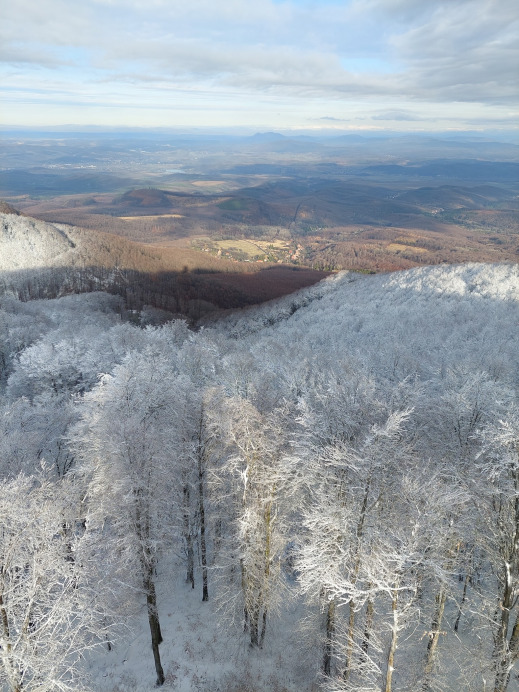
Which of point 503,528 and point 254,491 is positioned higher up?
point 503,528

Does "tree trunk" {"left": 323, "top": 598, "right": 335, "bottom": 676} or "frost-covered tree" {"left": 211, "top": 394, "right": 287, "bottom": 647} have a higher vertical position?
"frost-covered tree" {"left": 211, "top": 394, "right": 287, "bottom": 647}

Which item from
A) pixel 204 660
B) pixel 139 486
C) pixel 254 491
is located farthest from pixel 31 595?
pixel 204 660

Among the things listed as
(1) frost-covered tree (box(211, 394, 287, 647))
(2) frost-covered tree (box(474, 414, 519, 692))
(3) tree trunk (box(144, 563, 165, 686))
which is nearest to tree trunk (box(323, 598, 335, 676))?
(1) frost-covered tree (box(211, 394, 287, 647))

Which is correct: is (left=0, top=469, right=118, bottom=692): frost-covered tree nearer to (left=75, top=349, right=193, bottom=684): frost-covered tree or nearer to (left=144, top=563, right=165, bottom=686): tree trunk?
(left=75, top=349, right=193, bottom=684): frost-covered tree

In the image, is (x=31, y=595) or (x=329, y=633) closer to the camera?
(x=31, y=595)

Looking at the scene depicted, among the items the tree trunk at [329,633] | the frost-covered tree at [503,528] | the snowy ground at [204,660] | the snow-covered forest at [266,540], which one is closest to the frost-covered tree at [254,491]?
the snow-covered forest at [266,540]

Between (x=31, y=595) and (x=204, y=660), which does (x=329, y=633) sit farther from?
(x=31, y=595)

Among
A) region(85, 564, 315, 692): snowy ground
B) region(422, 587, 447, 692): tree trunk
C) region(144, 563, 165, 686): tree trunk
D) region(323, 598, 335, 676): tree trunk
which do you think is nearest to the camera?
region(422, 587, 447, 692): tree trunk

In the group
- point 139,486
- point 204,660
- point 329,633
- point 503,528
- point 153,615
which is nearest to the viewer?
point 503,528

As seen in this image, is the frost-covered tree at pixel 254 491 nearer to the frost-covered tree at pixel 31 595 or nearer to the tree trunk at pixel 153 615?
the tree trunk at pixel 153 615

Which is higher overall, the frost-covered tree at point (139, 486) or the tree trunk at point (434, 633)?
the frost-covered tree at point (139, 486)
